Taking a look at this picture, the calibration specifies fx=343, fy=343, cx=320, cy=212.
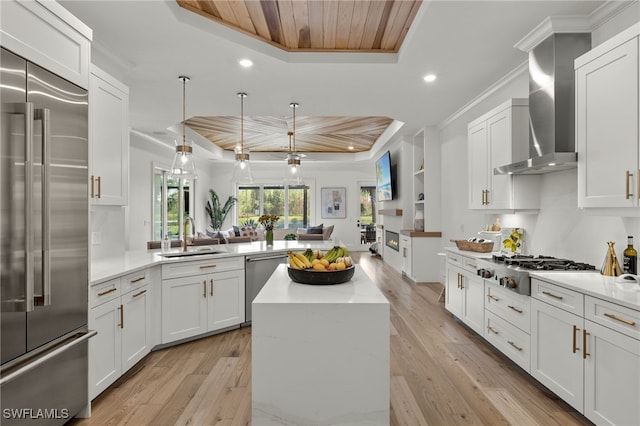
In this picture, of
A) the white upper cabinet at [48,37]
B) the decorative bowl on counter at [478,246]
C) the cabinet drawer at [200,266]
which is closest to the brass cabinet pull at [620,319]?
the decorative bowl on counter at [478,246]

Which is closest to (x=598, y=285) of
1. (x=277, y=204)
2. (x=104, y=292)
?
(x=104, y=292)

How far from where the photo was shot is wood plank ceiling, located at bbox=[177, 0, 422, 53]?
2658mm

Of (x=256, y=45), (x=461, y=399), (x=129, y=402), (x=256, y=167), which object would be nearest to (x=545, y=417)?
(x=461, y=399)

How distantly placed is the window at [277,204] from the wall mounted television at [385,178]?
2883mm

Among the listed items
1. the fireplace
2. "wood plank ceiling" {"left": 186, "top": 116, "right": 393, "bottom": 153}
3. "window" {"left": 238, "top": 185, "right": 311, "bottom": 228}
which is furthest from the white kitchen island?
"window" {"left": 238, "top": 185, "right": 311, "bottom": 228}

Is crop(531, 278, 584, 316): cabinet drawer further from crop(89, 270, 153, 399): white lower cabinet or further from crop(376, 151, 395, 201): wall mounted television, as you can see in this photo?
crop(376, 151, 395, 201): wall mounted television

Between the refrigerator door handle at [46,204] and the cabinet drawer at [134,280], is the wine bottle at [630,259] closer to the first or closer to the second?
the refrigerator door handle at [46,204]

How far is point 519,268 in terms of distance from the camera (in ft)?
8.63

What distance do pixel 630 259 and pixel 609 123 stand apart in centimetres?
90

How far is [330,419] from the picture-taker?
1.73 meters

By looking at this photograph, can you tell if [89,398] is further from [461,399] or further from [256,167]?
[256,167]

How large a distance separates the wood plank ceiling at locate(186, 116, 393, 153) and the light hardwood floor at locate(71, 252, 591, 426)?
4.07 metres

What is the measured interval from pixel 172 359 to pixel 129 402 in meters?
0.70

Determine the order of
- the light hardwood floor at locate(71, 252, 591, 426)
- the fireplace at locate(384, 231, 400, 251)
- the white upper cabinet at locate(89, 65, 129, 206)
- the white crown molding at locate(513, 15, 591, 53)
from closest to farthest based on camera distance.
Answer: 1. the light hardwood floor at locate(71, 252, 591, 426)
2. the white upper cabinet at locate(89, 65, 129, 206)
3. the white crown molding at locate(513, 15, 591, 53)
4. the fireplace at locate(384, 231, 400, 251)
